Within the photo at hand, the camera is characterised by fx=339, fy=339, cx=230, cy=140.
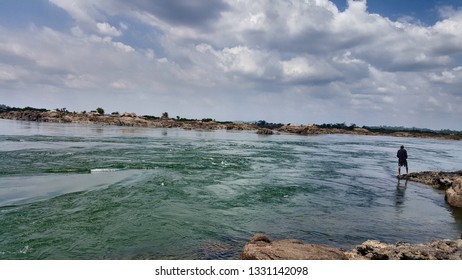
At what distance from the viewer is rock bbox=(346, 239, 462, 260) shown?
A: 8.71 metres

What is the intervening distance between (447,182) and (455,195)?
5.88 metres

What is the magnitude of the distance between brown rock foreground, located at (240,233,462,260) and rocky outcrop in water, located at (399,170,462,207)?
9575mm

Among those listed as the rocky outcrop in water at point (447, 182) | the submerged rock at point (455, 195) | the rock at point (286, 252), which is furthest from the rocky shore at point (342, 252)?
the rocky outcrop in water at point (447, 182)

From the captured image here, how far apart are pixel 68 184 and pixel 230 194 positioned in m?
8.79

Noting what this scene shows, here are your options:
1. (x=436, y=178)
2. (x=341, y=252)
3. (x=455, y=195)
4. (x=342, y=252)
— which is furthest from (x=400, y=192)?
(x=341, y=252)

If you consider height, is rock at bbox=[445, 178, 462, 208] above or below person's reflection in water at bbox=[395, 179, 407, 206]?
above

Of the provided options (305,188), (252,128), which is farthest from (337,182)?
(252,128)

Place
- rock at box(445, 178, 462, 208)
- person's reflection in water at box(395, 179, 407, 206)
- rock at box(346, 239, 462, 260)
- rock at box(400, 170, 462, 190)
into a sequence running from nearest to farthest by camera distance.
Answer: rock at box(346, 239, 462, 260) < rock at box(445, 178, 462, 208) < person's reflection in water at box(395, 179, 407, 206) < rock at box(400, 170, 462, 190)

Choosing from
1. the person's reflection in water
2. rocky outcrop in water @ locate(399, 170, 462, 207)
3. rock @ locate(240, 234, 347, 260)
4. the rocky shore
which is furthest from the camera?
the person's reflection in water

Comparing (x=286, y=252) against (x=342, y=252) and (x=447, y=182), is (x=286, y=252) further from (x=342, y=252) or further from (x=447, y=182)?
(x=447, y=182)

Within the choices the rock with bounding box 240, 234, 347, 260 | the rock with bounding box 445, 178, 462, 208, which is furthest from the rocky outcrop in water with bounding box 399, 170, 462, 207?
the rock with bounding box 240, 234, 347, 260

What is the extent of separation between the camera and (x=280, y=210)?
15289mm

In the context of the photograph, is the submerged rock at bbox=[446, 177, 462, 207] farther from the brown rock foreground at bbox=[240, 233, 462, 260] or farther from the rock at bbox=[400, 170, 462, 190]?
the brown rock foreground at bbox=[240, 233, 462, 260]

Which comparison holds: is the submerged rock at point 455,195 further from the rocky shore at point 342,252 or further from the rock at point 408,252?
the rock at point 408,252
